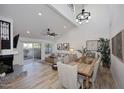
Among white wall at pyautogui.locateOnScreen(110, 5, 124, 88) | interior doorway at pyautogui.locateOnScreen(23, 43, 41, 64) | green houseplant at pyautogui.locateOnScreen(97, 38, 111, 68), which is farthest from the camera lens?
interior doorway at pyautogui.locateOnScreen(23, 43, 41, 64)

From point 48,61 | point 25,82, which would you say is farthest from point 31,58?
point 25,82

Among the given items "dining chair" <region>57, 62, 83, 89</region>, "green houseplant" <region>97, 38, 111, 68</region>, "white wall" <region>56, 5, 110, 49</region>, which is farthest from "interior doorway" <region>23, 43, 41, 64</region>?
"dining chair" <region>57, 62, 83, 89</region>

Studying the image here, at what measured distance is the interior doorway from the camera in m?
8.52

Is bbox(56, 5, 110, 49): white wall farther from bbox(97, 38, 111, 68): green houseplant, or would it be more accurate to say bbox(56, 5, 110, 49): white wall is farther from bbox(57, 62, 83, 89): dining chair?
bbox(57, 62, 83, 89): dining chair

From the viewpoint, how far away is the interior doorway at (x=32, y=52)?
28.0ft

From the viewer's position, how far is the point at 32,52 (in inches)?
344

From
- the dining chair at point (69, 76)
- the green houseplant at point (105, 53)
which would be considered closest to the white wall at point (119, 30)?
the dining chair at point (69, 76)

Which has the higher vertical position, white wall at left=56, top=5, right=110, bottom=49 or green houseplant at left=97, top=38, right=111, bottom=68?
white wall at left=56, top=5, right=110, bottom=49

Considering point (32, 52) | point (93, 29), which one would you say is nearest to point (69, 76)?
point (93, 29)

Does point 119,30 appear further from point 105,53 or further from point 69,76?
point 105,53

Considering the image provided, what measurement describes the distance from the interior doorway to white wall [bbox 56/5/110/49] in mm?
2651

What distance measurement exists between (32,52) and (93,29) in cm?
511

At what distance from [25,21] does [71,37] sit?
15.3ft
